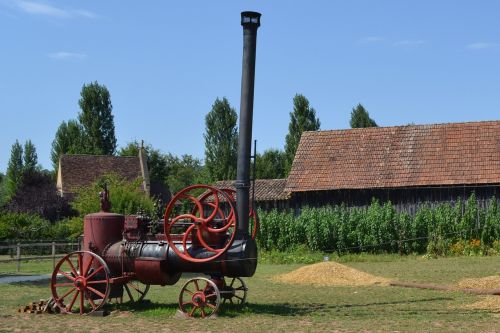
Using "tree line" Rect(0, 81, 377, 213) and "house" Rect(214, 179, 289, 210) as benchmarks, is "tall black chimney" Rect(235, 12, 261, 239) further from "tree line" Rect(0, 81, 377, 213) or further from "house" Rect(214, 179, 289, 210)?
"tree line" Rect(0, 81, 377, 213)

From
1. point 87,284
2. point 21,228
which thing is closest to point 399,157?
point 21,228

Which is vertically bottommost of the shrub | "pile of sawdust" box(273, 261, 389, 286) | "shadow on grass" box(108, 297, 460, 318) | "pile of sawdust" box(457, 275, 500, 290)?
"shadow on grass" box(108, 297, 460, 318)

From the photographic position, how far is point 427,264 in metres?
29.2

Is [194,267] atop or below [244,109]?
below

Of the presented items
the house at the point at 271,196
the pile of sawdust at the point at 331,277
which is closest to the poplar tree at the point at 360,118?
the house at the point at 271,196

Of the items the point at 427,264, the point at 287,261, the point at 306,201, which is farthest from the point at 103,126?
the point at 427,264

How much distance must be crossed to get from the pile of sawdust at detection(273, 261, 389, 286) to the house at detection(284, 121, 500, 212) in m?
14.6

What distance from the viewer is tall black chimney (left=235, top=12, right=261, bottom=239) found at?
51.8ft

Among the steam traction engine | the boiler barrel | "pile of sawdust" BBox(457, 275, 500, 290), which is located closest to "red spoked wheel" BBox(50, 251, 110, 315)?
the steam traction engine

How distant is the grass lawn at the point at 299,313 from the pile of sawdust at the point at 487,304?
0.23 meters

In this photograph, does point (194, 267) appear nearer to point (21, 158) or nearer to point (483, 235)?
point (483, 235)

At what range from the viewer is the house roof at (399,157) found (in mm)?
37719

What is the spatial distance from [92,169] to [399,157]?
97.7ft

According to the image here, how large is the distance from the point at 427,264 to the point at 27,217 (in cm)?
2445
